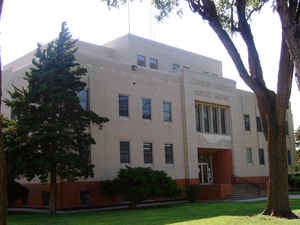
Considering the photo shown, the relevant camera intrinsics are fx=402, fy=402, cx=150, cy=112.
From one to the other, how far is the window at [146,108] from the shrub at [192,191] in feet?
19.4

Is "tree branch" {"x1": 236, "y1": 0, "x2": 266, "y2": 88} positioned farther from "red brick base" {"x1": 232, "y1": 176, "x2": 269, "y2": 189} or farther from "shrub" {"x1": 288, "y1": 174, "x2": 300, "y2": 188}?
"shrub" {"x1": 288, "y1": 174, "x2": 300, "y2": 188}

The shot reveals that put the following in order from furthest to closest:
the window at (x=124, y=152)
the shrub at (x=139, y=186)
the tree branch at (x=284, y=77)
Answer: the window at (x=124, y=152), the shrub at (x=139, y=186), the tree branch at (x=284, y=77)

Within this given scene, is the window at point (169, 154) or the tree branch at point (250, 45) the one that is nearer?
the tree branch at point (250, 45)

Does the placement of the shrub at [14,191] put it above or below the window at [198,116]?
below

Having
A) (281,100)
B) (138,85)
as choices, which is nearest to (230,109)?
(138,85)

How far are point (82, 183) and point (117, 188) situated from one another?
2382mm

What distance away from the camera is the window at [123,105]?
28062mm

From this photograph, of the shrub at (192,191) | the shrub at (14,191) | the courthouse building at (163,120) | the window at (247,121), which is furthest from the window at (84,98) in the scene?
the window at (247,121)

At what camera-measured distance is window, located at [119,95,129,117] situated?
92.1 ft

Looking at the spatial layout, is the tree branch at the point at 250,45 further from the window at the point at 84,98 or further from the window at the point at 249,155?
the window at the point at 249,155

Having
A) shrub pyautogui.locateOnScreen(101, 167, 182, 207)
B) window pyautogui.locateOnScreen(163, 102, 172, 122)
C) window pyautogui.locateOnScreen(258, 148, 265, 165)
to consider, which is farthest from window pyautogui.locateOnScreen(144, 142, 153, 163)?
window pyautogui.locateOnScreen(258, 148, 265, 165)

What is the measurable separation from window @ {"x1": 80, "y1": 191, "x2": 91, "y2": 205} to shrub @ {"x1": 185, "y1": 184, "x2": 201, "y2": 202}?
25.7 feet

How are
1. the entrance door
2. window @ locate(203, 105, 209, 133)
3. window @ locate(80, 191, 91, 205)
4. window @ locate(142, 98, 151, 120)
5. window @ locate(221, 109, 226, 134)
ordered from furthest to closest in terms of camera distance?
window @ locate(221, 109, 226, 134) → the entrance door → window @ locate(203, 105, 209, 133) → window @ locate(142, 98, 151, 120) → window @ locate(80, 191, 91, 205)

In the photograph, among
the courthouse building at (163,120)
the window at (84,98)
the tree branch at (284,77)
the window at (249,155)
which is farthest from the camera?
the window at (249,155)
